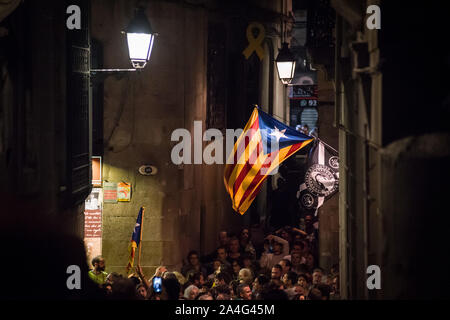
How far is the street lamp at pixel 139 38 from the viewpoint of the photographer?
36.9ft

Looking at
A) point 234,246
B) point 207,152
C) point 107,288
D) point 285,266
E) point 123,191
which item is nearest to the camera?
point 107,288

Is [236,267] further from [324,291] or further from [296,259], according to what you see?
[324,291]

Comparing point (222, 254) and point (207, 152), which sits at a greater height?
point (207, 152)

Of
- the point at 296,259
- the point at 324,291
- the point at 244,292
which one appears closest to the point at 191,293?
the point at 244,292

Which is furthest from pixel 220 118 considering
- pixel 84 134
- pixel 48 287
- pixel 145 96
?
pixel 48 287

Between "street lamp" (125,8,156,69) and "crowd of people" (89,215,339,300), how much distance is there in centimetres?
344

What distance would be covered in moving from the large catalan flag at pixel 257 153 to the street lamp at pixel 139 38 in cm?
320

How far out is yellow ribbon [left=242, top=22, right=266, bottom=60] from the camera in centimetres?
2242

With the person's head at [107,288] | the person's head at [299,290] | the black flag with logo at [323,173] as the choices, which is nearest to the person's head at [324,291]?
the person's head at [299,290]

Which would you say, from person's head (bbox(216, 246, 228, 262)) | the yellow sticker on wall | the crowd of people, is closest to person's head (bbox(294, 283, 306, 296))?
the crowd of people

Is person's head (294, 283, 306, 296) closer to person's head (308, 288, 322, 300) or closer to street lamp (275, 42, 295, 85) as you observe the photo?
person's head (308, 288, 322, 300)

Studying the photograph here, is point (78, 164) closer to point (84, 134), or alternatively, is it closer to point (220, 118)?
point (84, 134)

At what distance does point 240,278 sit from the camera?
1262cm

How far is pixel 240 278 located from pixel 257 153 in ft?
8.34
